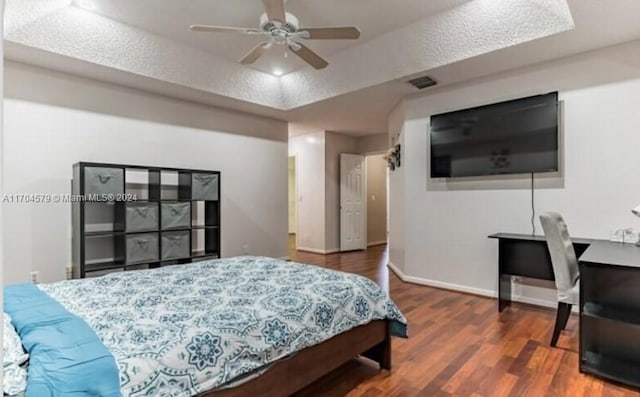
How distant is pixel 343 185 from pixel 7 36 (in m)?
5.37

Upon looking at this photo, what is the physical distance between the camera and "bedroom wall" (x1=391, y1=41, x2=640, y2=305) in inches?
126

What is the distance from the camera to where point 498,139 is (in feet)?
12.4

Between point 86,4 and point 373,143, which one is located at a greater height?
point 86,4

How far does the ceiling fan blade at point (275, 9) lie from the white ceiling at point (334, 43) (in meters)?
0.74

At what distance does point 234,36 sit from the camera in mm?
3896

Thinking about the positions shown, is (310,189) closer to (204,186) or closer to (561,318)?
(204,186)

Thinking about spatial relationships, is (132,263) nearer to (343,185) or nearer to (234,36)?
(234,36)

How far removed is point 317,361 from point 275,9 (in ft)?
7.55

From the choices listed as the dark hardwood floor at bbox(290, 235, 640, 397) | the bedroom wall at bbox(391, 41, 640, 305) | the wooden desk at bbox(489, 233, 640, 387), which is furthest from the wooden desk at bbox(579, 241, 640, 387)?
the bedroom wall at bbox(391, 41, 640, 305)

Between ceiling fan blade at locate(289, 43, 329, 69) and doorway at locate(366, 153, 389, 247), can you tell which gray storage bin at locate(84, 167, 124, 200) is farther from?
doorway at locate(366, 153, 389, 247)

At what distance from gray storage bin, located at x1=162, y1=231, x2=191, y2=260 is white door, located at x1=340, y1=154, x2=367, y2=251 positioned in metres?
3.55

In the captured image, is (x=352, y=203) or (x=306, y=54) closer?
(x=306, y=54)

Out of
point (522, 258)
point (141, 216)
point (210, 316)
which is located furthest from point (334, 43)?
point (210, 316)

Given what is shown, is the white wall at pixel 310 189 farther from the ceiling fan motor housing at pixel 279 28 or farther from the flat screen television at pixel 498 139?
the ceiling fan motor housing at pixel 279 28
